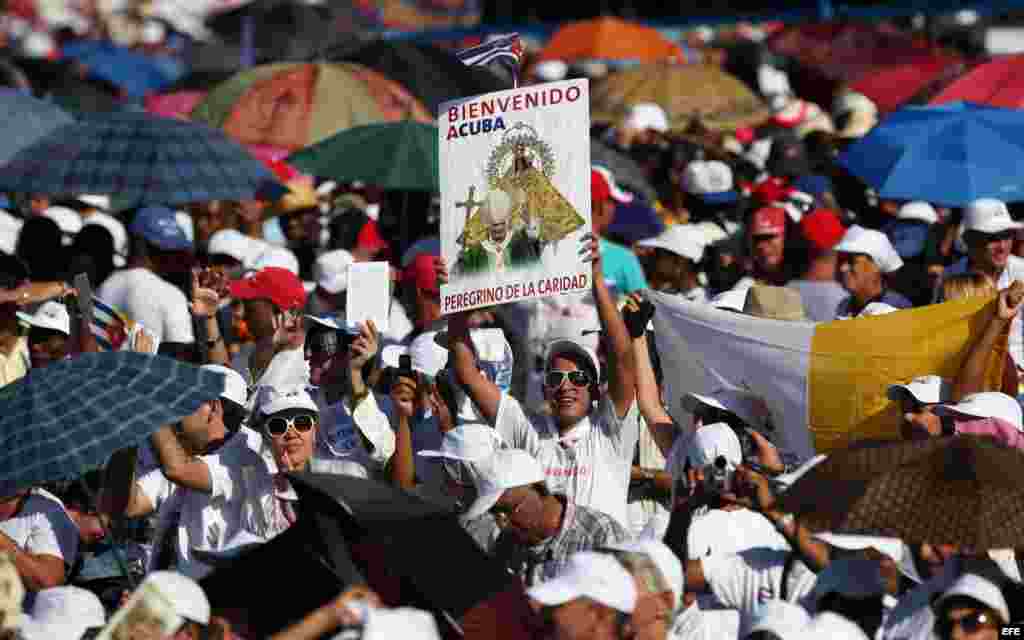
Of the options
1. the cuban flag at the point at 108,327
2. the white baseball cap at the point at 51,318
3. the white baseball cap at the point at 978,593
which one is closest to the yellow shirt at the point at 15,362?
the white baseball cap at the point at 51,318

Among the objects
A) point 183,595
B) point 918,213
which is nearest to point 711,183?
point 918,213

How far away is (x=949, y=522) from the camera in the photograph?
17.8 feet

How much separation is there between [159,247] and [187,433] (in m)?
2.94

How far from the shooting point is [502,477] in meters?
6.51

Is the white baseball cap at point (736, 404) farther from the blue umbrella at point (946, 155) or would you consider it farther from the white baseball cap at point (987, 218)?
the blue umbrella at point (946, 155)

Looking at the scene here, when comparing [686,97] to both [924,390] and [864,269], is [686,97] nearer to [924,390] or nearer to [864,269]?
[864,269]

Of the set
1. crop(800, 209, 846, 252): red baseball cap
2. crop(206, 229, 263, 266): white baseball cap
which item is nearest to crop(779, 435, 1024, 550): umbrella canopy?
crop(800, 209, 846, 252): red baseball cap

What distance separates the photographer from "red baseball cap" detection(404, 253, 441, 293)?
8445 millimetres

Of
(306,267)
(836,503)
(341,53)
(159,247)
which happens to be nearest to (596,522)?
(836,503)

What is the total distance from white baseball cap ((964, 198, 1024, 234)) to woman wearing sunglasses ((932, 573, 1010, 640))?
371 cm

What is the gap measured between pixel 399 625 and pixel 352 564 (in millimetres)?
566

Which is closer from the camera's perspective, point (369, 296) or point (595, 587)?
point (595, 587)

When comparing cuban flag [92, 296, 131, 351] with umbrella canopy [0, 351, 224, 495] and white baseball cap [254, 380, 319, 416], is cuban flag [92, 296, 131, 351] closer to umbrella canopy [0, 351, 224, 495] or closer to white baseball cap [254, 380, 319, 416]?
white baseball cap [254, 380, 319, 416]

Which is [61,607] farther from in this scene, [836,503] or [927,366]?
[927,366]
